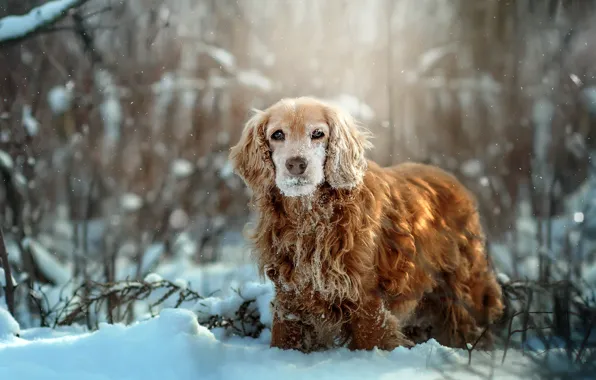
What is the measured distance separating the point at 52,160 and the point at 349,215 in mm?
4369

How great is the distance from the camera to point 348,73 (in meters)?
6.73

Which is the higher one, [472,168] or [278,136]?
[278,136]

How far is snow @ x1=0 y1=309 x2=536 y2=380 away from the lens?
2.05 m

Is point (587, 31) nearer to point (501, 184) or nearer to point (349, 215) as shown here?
point (501, 184)

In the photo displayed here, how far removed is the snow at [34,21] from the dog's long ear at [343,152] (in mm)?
1391

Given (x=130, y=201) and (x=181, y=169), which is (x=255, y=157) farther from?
(x=130, y=201)

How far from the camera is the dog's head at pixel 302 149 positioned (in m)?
2.69

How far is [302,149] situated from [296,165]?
0.11 metres

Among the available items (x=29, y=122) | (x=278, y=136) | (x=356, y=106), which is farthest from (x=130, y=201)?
(x=278, y=136)

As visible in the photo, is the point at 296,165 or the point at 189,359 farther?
the point at 296,165

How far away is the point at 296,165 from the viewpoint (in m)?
2.67

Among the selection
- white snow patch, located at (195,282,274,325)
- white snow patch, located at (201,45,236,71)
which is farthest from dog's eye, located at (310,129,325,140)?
white snow patch, located at (201,45,236,71)

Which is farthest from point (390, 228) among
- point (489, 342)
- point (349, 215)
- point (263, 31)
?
point (263, 31)

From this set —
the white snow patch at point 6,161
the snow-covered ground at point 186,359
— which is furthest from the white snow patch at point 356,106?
the snow-covered ground at point 186,359
